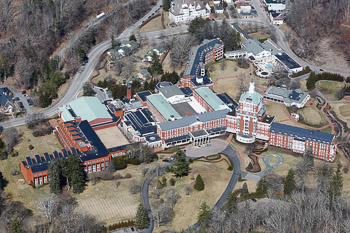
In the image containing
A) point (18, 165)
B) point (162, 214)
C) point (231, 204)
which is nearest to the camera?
point (231, 204)

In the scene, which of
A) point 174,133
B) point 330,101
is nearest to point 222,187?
point 174,133

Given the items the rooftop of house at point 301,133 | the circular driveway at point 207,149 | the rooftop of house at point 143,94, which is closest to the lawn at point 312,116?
the rooftop of house at point 301,133

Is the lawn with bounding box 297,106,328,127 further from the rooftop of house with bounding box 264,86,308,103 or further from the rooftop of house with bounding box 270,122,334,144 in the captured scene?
the rooftop of house with bounding box 270,122,334,144

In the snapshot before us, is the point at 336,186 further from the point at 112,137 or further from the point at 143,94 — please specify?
the point at 143,94

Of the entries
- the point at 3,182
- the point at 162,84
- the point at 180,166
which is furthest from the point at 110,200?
the point at 162,84

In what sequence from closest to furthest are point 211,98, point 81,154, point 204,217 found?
point 204,217 < point 81,154 < point 211,98

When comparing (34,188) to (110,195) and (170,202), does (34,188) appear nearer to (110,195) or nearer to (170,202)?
(110,195)

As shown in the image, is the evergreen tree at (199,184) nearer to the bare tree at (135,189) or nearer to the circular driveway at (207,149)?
the bare tree at (135,189)
